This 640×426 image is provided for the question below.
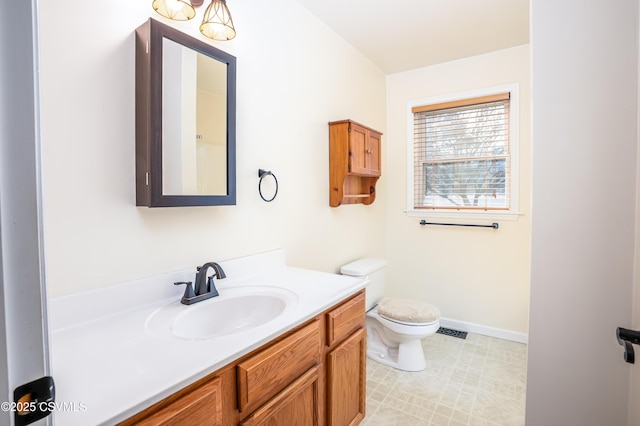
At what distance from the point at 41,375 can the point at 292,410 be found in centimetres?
92

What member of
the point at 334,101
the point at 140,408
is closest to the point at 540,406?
the point at 140,408

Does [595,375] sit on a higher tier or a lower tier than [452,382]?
higher

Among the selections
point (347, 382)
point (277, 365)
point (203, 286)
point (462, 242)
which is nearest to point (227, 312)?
point (203, 286)

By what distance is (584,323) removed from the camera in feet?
3.69

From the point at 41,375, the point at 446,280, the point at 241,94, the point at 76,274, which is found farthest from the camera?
the point at 446,280

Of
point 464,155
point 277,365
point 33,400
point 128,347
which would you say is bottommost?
point 277,365

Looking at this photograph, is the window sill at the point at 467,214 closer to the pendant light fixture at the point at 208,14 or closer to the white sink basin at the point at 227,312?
the white sink basin at the point at 227,312

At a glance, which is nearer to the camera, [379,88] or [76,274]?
[76,274]

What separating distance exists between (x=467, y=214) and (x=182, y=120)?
2520 mm

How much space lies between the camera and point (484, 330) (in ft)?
9.40

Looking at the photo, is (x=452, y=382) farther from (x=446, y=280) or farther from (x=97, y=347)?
(x=97, y=347)

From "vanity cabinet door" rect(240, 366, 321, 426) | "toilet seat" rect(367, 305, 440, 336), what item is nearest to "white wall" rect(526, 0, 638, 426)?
"vanity cabinet door" rect(240, 366, 321, 426)

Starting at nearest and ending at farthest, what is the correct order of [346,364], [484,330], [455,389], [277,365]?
[277,365] → [346,364] → [455,389] → [484,330]

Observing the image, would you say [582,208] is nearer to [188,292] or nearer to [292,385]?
[292,385]
